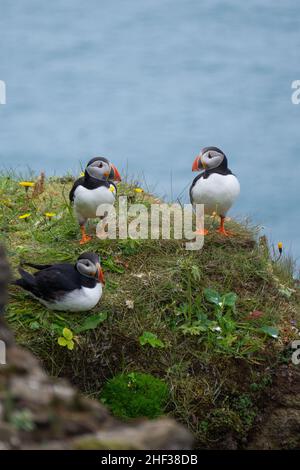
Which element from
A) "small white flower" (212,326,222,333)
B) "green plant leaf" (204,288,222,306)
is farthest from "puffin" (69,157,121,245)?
"small white flower" (212,326,222,333)

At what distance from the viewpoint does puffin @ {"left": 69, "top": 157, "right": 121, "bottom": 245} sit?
6.84m

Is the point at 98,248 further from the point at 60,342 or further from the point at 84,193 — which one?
the point at 60,342

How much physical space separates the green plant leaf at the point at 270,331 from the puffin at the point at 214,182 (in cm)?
104

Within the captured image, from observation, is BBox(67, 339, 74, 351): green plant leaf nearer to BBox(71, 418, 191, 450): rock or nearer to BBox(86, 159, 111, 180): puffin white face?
BBox(86, 159, 111, 180): puffin white face

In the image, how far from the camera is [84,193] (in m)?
6.85

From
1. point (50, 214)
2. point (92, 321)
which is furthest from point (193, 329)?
point (50, 214)

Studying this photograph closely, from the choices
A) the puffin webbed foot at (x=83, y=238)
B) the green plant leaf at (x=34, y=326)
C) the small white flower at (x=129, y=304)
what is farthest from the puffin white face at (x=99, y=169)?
the green plant leaf at (x=34, y=326)

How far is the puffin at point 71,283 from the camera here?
6.12 m

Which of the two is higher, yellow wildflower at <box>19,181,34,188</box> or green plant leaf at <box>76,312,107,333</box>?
yellow wildflower at <box>19,181,34,188</box>

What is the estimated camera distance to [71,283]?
6.10 meters

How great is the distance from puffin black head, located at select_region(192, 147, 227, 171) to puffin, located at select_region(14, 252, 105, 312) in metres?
1.31
